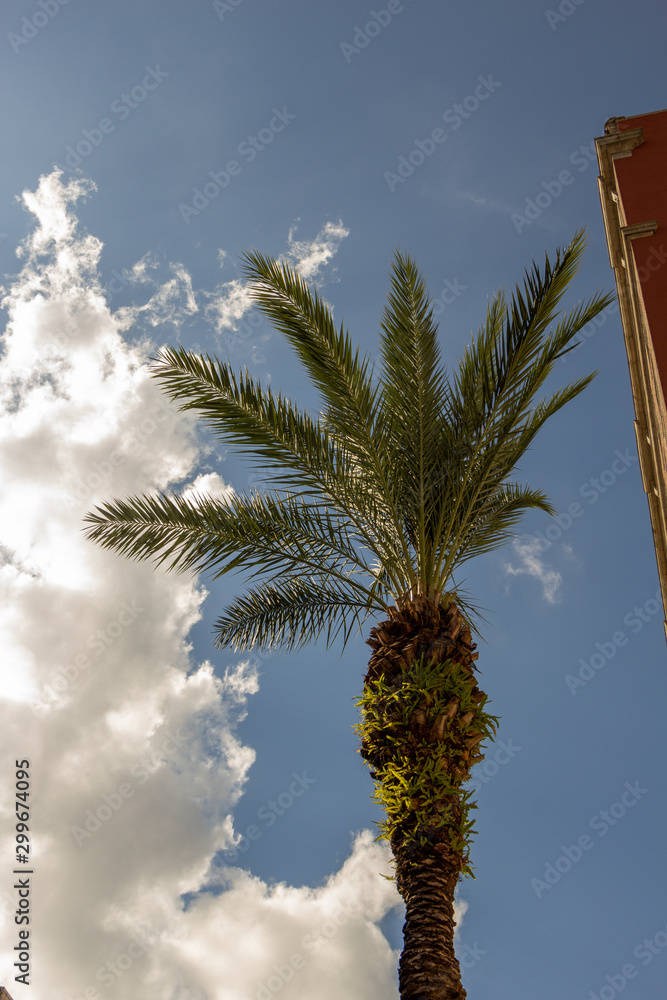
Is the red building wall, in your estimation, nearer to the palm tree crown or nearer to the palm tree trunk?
the palm tree crown

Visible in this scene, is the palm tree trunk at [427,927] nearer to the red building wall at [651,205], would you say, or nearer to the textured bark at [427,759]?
the textured bark at [427,759]

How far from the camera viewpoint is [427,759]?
20.9 feet

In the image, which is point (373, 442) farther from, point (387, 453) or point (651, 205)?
point (651, 205)

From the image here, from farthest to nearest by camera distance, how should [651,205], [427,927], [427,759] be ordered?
[651,205]
[427,759]
[427,927]

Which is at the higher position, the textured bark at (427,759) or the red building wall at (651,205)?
the red building wall at (651,205)

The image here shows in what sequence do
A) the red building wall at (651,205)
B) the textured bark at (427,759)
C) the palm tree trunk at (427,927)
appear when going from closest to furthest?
the palm tree trunk at (427,927) < the textured bark at (427,759) < the red building wall at (651,205)

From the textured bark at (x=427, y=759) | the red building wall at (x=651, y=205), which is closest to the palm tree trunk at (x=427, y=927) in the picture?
the textured bark at (x=427, y=759)

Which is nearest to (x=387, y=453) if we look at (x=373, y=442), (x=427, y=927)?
(x=373, y=442)

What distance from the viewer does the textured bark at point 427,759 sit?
18.5ft

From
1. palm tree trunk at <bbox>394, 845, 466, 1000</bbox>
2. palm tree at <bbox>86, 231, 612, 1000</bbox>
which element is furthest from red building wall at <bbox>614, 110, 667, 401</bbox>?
palm tree trunk at <bbox>394, 845, 466, 1000</bbox>

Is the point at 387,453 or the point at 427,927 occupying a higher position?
the point at 387,453

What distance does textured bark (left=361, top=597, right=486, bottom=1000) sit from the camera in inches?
222

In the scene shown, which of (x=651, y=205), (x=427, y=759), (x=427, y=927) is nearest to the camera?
(x=427, y=927)

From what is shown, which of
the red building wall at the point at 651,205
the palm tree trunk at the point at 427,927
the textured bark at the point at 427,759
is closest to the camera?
A: the palm tree trunk at the point at 427,927
